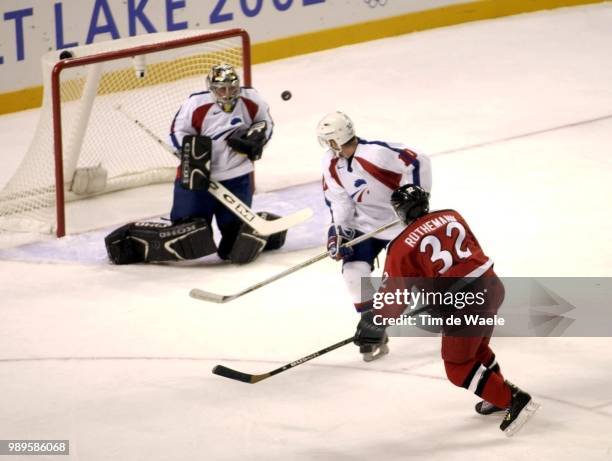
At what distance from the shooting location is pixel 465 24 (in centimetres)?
1063

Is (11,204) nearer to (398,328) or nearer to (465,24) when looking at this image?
(398,328)

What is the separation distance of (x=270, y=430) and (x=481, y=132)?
3.87 metres

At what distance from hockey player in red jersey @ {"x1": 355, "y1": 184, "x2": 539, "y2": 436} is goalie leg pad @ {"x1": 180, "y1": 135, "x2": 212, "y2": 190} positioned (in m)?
1.93

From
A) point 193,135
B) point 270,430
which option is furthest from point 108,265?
point 270,430

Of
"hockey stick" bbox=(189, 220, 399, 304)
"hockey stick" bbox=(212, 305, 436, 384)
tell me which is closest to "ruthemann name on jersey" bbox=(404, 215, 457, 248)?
"hockey stick" bbox=(212, 305, 436, 384)

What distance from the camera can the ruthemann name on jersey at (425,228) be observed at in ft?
15.8

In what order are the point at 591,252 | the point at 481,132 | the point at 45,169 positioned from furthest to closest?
the point at 481,132 → the point at 45,169 → the point at 591,252

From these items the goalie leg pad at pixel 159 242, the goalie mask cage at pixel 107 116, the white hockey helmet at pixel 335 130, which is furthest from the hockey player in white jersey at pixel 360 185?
the goalie mask cage at pixel 107 116

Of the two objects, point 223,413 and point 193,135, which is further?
point 193,135

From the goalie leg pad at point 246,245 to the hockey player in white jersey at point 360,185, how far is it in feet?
2.83

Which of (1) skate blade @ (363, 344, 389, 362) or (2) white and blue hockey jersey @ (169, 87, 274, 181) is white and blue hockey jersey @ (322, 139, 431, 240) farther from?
(2) white and blue hockey jersey @ (169, 87, 274, 181)

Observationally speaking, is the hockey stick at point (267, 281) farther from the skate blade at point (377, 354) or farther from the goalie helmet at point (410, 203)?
the goalie helmet at point (410, 203)

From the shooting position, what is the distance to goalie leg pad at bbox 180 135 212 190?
666 cm

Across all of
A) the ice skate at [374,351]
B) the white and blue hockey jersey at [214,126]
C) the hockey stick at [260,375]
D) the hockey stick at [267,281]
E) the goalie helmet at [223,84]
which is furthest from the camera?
the white and blue hockey jersey at [214,126]
